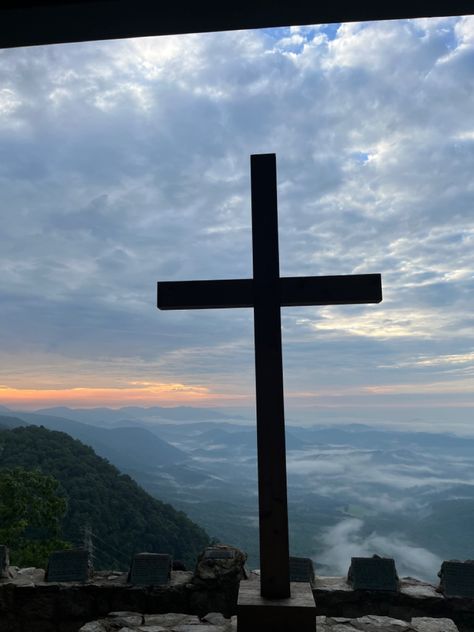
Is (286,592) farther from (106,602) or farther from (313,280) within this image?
(106,602)

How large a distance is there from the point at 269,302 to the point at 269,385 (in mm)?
563

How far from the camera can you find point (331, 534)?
1957 inches

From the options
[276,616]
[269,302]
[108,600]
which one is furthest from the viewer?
[108,600]

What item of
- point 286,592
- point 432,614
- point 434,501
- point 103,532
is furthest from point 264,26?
point 434,501

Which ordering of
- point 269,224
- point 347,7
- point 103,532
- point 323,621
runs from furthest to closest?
point 103,532
point 323,621
point 269,224
point 347,7

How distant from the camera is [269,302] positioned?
332 centimetres

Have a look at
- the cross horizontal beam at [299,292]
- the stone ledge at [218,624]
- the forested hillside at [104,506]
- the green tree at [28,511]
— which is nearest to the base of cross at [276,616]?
the cross horizontal beam at [299,292]

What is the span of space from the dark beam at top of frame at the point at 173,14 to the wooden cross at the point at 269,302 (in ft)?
3.19

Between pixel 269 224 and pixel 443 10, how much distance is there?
1517 mm

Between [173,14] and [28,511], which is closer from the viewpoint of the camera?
[173,14]

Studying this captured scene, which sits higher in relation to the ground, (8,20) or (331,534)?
(8,20)

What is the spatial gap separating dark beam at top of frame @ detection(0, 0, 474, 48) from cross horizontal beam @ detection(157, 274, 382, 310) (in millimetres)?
1578

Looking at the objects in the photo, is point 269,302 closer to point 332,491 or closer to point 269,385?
point 269,385

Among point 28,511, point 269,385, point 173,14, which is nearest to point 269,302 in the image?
point 269,385
